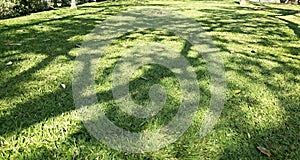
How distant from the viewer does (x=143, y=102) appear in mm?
2332

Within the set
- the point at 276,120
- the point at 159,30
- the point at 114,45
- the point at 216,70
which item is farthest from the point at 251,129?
the point at 159,30

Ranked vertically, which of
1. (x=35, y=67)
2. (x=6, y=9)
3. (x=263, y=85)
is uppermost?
(x=6, y=9)

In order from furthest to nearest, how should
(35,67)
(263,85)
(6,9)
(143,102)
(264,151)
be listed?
(6,9), (35,67), (263,85), (143,102), (264,151)

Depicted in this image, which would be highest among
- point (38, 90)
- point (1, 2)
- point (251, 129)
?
point (1, 2)

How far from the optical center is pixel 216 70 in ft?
10.5

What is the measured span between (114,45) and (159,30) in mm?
1690

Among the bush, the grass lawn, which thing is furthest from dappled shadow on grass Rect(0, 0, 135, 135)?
the bush

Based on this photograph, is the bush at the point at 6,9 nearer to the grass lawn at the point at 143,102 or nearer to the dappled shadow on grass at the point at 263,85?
the grass lawn at the point at 143,102

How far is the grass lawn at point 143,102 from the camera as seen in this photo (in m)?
1.76

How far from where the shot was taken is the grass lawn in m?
1.76

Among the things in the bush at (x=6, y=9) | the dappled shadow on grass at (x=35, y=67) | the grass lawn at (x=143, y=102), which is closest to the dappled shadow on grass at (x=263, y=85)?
the grass lawn at (x=143, y=102)

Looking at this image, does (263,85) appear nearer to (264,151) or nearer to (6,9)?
(264,151)

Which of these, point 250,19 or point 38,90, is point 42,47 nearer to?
point 38,90

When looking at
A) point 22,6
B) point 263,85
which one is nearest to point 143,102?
point 263,85
